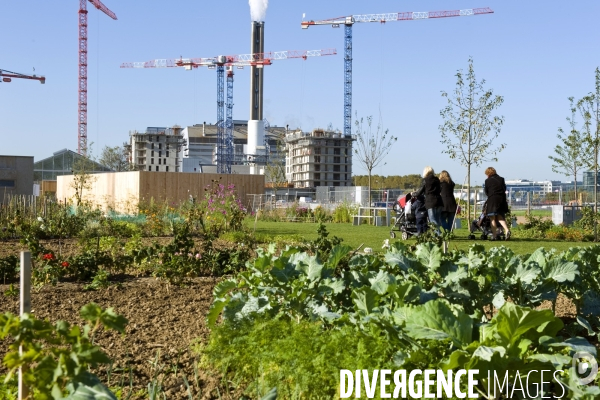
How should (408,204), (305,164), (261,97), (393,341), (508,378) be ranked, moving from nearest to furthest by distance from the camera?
(508,378)
(393,341)
(408,204)
(305,164)
(261,97)

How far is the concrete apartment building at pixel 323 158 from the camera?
413ft

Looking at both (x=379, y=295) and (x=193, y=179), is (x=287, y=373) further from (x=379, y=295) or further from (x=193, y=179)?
(x=193, y=179)

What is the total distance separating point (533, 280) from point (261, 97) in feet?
465

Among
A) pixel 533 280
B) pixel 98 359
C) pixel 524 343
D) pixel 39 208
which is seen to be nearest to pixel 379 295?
pixel 524 343

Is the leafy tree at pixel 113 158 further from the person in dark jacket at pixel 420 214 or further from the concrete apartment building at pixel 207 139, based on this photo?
the concrete apartment building at pixel 207 139

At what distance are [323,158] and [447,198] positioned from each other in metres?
113

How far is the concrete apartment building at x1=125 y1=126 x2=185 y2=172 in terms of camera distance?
509 feet

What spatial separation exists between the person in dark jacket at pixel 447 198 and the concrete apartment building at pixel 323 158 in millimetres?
109809

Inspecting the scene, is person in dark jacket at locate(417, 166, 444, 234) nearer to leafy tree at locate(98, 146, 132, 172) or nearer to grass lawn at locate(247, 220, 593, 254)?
grass lawn at locate(247, 220, 593, 254)

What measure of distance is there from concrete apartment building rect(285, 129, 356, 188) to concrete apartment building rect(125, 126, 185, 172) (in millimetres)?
36172

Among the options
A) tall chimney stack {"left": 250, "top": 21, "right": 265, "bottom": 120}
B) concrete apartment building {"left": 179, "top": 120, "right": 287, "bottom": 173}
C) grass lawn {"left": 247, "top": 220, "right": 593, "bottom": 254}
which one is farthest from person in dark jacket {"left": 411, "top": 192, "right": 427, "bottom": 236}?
concrete apartment building {"left": 179, "top": 120, "right": 287, "bottom": 173}

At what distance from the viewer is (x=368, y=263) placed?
473 centimetres

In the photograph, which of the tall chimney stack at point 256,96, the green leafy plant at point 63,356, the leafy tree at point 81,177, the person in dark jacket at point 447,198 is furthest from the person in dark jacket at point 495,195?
the tall chimney stack at point 256,96

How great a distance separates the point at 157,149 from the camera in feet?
514
